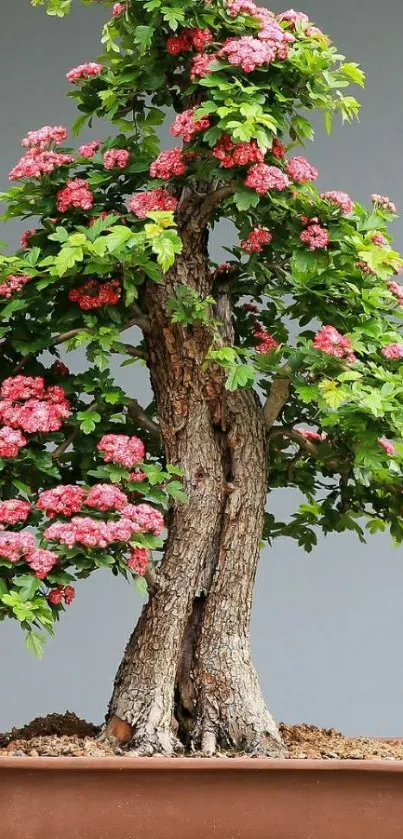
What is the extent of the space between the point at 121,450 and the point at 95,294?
399 mm

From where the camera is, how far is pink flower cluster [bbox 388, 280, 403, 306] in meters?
3.09

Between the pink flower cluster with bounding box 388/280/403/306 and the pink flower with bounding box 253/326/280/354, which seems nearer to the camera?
the pink flower cluster with bounding box 388/280/403/306

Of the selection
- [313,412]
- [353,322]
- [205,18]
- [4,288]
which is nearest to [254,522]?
[313,412]

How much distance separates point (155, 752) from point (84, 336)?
964 mm

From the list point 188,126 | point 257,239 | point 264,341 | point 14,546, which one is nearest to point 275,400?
point 264,341

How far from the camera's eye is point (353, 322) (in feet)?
9.97

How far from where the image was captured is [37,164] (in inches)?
119

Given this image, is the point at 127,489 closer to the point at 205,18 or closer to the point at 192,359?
the point at 192,359

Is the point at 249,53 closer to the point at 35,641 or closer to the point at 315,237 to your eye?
the point at 315,237

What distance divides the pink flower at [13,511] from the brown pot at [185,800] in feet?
1.76

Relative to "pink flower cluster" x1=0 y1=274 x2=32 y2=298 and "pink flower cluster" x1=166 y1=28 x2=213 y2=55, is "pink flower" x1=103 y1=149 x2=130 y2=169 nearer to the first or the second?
"pink flower cluster" x1=166 y1=28 x2=213 y2=55

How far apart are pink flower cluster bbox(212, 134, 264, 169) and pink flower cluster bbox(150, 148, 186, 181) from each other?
13cm

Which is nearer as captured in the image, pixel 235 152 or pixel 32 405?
pixel 235 152

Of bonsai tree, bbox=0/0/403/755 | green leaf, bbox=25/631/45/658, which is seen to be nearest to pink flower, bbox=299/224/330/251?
bonsai tree, bbox=0/0/403/755
